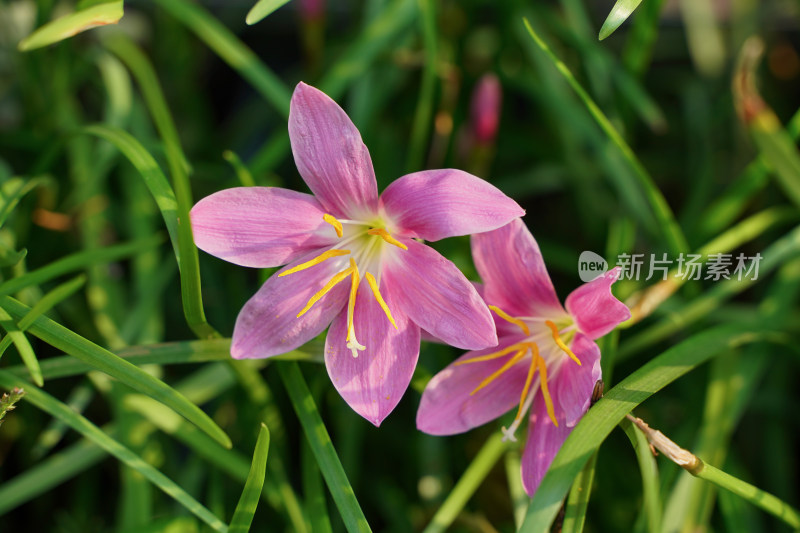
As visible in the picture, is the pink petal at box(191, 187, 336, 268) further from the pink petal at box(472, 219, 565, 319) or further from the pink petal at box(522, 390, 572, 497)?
the pink petal at box(522, 390, 572, 497)

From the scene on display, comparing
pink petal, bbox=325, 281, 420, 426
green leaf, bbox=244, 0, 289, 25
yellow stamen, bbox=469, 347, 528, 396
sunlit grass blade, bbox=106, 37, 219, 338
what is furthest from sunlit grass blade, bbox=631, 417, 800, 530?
green leaf, bbox=244, 0, 289, 25

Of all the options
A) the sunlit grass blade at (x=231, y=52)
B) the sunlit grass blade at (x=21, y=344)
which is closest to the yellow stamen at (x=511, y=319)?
the sunlit grass blade at (x=21, y=344)

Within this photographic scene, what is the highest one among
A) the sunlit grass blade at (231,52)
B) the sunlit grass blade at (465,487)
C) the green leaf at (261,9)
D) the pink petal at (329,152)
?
the sunlit grass blade at (231,52)

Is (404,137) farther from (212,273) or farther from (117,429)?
(117,429)

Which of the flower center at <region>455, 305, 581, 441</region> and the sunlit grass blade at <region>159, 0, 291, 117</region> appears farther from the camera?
the sunlit grass blade at <region>159, 0, 291, 117</region>

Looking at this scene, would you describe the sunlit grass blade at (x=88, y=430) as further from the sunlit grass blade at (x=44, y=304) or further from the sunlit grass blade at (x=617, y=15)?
the sunlit grass blade at (x=617, y=15)
